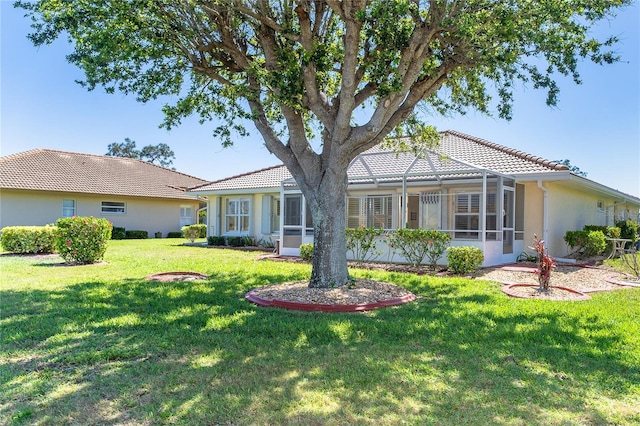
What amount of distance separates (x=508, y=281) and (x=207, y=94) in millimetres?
9221

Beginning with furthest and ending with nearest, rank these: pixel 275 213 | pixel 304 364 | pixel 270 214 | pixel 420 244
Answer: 1. pixel 275 213
2. pixel 270 214
3. pixel 420 244
4. pixel 304 364

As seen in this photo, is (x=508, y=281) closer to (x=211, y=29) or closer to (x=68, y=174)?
(x=211, y=29)

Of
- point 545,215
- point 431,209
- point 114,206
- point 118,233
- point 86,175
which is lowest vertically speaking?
point 118,233

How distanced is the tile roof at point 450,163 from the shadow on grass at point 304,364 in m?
7.34

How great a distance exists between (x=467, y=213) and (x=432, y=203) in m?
1.58

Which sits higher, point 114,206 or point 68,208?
point 114,206

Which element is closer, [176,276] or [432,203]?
[176,276]

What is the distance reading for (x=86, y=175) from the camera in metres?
29.2

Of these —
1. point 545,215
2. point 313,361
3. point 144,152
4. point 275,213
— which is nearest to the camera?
point 313,361

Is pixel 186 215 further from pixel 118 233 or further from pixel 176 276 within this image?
pixel 176 276

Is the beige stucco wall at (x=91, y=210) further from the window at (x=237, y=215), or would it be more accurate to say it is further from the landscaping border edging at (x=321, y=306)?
the landscaping border edging at (x=321, y=306)

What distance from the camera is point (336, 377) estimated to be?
14.4 ft

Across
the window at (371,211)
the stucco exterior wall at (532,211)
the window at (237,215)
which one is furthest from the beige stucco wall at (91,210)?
the stucco exterior wall at (532,211)

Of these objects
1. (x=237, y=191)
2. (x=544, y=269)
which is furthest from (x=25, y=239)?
(x=544, y=269)
